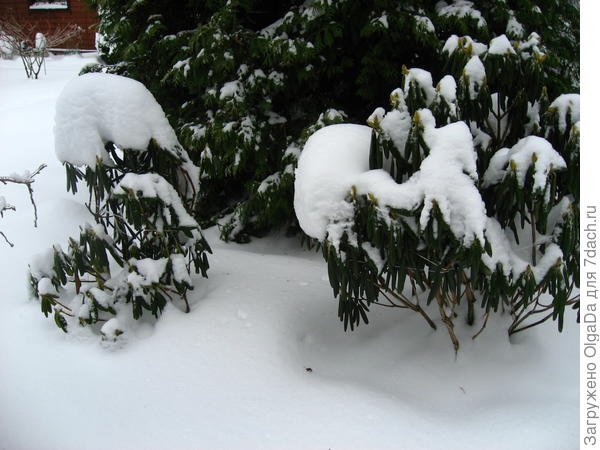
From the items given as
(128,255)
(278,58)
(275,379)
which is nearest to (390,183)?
(275,379)

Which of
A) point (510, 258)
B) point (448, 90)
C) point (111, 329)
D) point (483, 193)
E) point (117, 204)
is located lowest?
point (111, 329)

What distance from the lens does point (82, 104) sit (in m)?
2.43

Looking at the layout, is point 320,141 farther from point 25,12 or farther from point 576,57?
point 25,12

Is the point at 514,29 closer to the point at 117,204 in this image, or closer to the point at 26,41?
the point at 117,204

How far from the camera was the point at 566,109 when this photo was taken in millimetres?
1936

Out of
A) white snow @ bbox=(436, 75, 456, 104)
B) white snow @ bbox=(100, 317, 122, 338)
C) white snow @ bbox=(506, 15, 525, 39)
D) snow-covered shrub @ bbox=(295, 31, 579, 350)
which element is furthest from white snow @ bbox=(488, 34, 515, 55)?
white snow @ bbox=(100, 317, 122, 338)

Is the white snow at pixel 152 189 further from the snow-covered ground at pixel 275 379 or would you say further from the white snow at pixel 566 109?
the white snow at pixel 566 109

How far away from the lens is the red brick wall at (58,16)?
9.37 meters

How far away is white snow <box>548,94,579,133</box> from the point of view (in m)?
1.92

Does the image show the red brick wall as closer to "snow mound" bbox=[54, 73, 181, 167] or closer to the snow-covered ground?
"snow mound" bbox=[54, 73, 181, 167]

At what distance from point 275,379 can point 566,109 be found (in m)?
1.75

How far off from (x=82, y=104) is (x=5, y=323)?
4.20ft

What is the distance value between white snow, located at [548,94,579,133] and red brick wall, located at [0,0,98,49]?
31.4 ft
